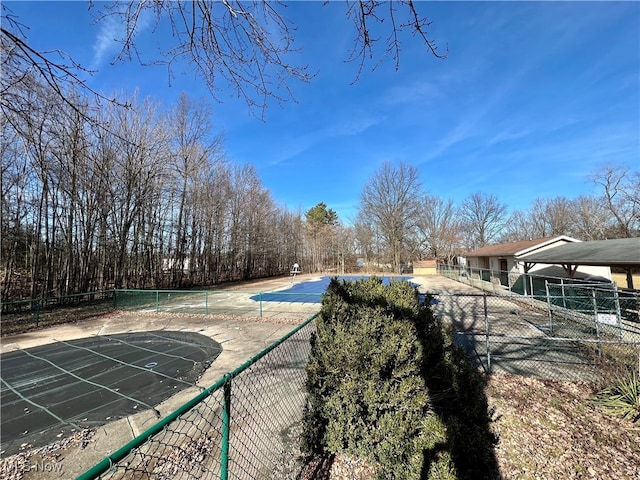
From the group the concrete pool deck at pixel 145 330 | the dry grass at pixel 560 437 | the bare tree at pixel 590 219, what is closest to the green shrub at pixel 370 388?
the dry grass at pixel 560 437

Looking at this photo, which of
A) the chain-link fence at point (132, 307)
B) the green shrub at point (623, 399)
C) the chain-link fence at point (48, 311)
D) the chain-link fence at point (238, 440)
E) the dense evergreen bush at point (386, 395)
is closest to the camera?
the chain-link fence at point (238, 440)

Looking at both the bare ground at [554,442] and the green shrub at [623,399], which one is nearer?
the bare ground at [554,442]

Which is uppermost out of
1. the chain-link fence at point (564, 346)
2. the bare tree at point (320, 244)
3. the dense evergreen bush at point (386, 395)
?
the bare tree at point (320, 244)

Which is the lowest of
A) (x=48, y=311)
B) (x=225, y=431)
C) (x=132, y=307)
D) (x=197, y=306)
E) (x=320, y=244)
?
(x=197, y=306)

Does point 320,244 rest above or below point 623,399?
above

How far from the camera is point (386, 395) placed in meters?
2.25

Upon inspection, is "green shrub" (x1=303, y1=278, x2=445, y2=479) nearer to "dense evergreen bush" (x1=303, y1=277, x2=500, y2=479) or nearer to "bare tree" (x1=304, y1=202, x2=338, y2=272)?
"dense evergreen bush" (x1=303, y1=277, x2=500, y2=479)

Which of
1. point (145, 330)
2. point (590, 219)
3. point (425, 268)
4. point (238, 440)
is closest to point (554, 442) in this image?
point (238, 440)

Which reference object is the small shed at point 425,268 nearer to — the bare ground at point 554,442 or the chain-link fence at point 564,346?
the chain-link fence at point 564,346

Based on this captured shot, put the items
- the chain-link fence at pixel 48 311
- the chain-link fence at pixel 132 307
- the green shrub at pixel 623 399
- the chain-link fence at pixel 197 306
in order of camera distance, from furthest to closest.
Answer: the chain-link fence at pixel 197 306 < the chain-link fence at pixel 132 307 < the chain-link fence at pixel 48 311 < the green shrub at pixel 623 399

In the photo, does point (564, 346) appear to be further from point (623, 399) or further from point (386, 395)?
point (386, 395)

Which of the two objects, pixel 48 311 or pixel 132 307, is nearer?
pixel 48 311

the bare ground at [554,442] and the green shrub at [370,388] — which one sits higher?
the green shrub at [370,388]

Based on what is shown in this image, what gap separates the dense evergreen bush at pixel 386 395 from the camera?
7.11 feet
